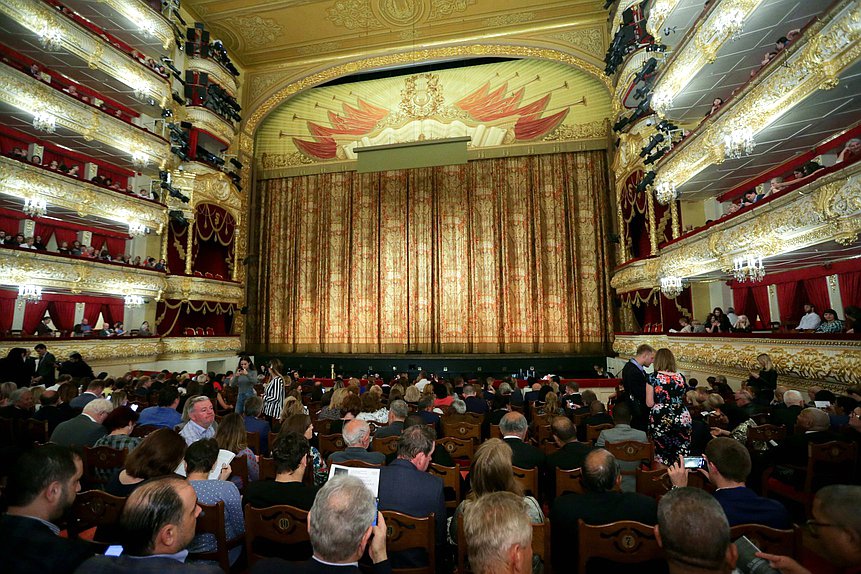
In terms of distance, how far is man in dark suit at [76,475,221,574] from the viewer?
1.74 metres

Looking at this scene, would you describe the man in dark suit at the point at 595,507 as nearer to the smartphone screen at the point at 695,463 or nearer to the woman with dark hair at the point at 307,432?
the smartphone screen at the point at 695,463

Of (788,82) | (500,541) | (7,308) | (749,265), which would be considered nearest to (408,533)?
(500,541)

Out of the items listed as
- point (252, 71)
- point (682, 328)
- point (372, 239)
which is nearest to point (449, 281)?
point (372, 239)

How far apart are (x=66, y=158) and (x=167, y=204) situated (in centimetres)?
303

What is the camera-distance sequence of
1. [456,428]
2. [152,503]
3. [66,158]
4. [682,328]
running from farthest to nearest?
[66,158] < [682,328] < [456,428] < [152,503]

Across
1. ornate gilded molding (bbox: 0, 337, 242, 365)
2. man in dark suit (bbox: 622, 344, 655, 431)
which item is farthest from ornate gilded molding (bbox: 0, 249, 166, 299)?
man in dark suit (bbox: 622, 344, 655, 431)

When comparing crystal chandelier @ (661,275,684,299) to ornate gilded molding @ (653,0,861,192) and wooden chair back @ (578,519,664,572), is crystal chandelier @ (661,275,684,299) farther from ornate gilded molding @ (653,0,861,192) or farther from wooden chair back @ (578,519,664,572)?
wooden chair back @ (578,519,664,572)

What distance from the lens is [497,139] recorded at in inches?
717

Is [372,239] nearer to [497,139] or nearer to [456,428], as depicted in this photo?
[497,139]

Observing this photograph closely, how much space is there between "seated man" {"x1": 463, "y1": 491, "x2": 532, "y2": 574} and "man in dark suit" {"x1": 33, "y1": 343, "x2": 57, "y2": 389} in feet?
34.7

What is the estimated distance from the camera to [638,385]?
5254mm

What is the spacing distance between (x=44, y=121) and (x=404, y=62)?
1226cm

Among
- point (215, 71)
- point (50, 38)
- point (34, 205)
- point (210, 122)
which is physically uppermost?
point (215, 71)

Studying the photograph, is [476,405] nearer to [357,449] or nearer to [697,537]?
[357,449]
